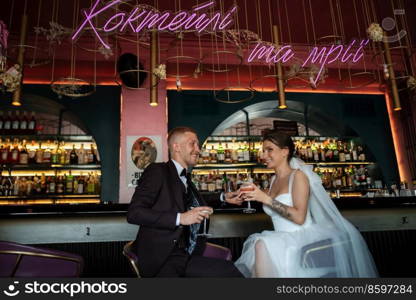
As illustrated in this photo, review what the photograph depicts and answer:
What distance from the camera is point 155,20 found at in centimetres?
309

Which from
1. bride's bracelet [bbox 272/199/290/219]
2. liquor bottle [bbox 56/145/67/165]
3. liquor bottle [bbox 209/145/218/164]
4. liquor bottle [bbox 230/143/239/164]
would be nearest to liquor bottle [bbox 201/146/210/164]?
liquor bottle [bbox 209/145/218/164]

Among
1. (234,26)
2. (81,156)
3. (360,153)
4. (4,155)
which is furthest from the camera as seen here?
(360,153)

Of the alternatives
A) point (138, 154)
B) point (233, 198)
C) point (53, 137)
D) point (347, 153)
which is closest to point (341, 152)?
point (347, 153)

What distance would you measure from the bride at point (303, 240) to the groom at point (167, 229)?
30 centimetres

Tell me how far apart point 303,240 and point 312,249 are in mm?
91

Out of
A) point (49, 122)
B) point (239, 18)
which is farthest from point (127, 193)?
point (239, 18)

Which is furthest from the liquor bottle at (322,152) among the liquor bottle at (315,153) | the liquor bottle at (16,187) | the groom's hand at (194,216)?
the liquor bottle at (16,187)

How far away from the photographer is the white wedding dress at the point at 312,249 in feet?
6.57

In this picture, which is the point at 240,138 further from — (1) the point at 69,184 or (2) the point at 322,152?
(1) the point at 69,184

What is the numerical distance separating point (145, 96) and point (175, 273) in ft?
14.1

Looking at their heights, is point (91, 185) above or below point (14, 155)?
below

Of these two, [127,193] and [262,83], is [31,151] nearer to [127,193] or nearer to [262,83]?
[127,193]

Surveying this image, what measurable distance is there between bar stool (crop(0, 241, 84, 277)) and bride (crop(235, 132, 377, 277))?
1.03 m

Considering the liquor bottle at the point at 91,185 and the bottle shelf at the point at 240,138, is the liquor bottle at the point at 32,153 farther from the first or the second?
the bottle shelf at the point at 240,138
